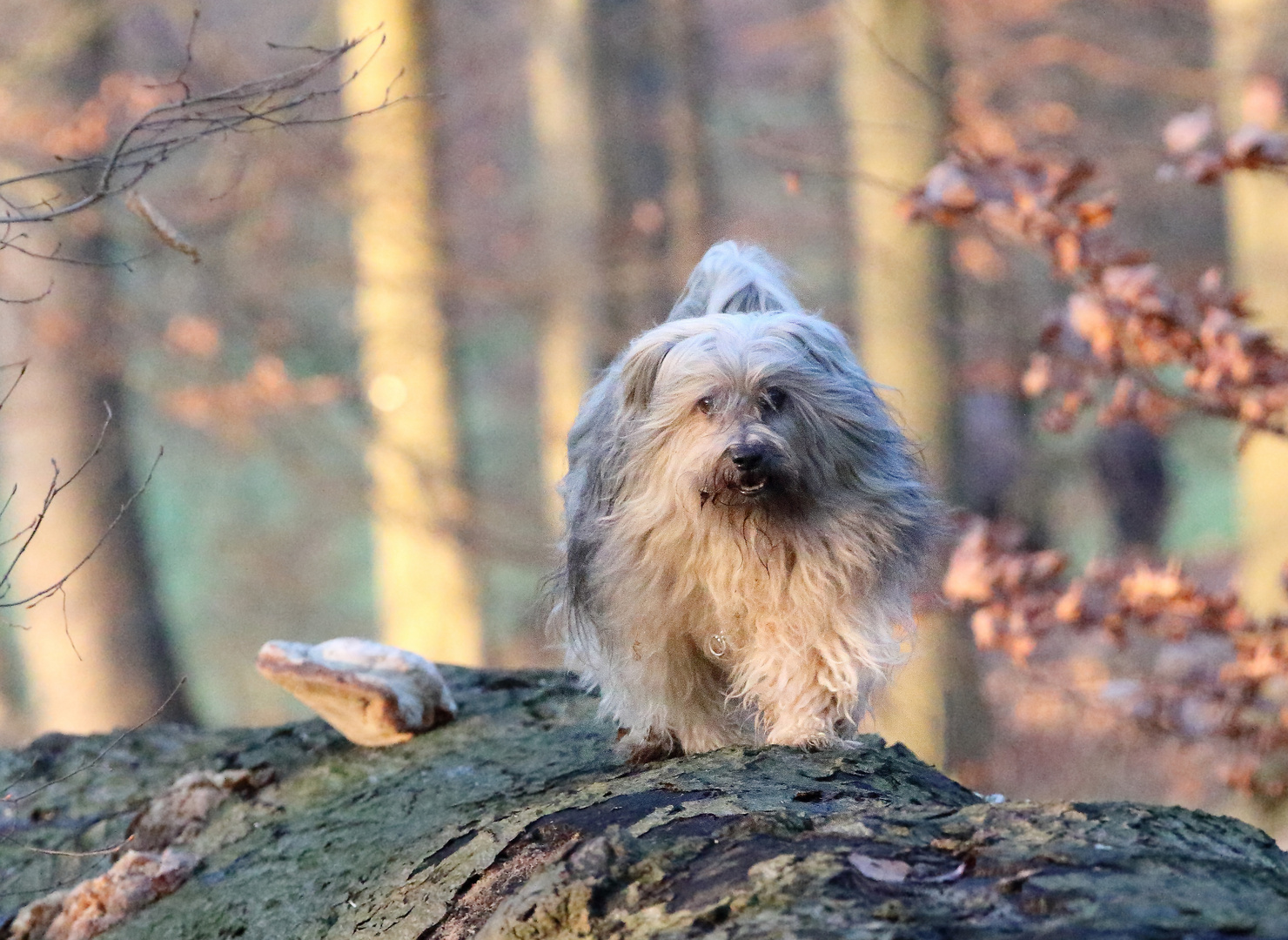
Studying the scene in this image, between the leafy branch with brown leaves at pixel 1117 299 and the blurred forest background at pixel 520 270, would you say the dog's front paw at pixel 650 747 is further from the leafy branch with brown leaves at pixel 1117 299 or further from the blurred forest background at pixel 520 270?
the leafy branch with brown leaves at pixel 1117 299

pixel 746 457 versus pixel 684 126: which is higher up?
pixel 684 126

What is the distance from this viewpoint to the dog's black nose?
12.8ft

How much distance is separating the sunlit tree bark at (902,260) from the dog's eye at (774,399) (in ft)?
12.3

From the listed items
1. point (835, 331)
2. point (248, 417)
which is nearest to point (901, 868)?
point (835, 331)

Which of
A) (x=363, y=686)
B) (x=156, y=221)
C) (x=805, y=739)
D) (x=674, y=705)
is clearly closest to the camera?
(x=156, y=221)

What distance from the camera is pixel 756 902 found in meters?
2.80

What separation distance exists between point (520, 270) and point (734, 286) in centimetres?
807

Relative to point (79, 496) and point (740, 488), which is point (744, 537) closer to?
point (740, 488)

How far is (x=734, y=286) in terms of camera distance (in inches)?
185

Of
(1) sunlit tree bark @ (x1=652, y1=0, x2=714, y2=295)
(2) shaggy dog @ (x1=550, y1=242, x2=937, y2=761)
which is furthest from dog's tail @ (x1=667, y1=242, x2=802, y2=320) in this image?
(1) sunlit tree bark @ (x1=652, y1=0, x2=714, y2=295)

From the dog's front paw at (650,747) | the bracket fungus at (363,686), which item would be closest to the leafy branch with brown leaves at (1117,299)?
the dog's front paw at (650,747)

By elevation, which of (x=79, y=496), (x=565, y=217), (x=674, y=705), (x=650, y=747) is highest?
(x=565, y=217)

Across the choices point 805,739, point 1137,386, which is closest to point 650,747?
point 805,739

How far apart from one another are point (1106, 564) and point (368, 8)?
6842 millimetres
